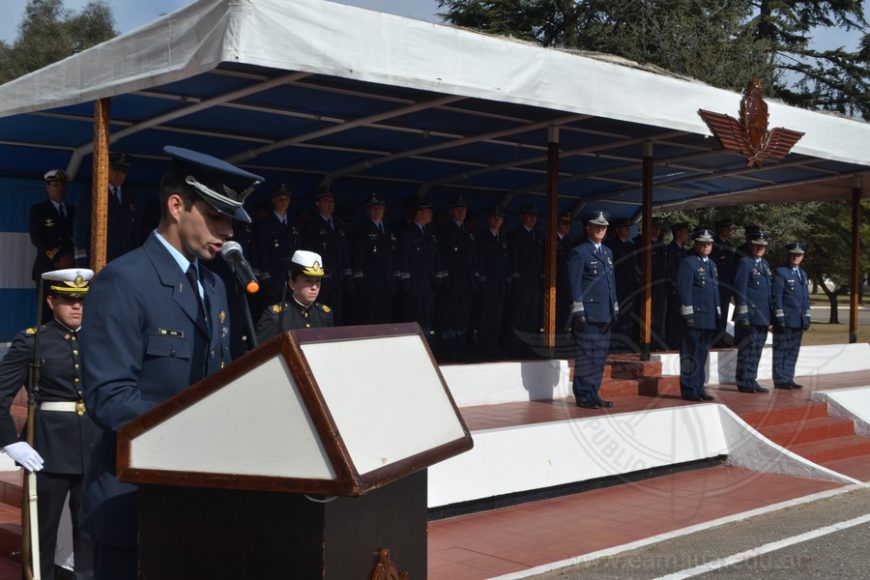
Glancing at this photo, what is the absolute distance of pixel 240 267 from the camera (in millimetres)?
Answer: 2412

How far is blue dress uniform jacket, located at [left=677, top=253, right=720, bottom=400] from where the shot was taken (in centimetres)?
1010

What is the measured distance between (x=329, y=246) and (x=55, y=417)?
5.73 m

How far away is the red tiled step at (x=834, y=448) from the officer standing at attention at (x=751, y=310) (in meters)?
1.56

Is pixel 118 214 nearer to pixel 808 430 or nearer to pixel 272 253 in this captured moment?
pixel 272 253

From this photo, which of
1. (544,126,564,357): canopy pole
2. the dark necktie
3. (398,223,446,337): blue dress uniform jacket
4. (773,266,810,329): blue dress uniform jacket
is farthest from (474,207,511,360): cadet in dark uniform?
the dark necktie

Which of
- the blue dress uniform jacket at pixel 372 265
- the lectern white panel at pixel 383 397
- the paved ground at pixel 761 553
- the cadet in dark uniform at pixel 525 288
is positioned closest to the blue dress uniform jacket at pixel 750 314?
the cadet in dark uniform at pixel 525 288

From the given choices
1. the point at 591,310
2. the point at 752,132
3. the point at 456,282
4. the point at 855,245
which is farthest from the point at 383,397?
the point at 855,245

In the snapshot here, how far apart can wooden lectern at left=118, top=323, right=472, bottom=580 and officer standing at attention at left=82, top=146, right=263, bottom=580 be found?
0.21 metres

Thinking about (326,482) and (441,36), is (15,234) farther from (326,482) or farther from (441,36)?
(326,482)

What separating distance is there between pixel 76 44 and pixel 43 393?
34759 millimetres

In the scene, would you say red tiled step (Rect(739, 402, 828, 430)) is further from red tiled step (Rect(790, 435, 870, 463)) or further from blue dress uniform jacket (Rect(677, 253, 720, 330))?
blue dress uniform jacket (Rect(677, 253, 720, 330))

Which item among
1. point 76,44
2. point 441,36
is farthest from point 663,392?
point 76,44

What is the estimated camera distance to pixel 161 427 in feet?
7.04

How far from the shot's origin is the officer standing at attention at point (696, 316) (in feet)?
33.1
